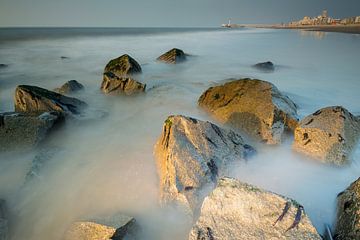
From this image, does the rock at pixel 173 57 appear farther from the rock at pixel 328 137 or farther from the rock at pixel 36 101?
the rock at pixel 328 137

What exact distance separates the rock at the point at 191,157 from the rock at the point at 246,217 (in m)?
0.57

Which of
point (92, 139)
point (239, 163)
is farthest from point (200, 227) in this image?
point (92, 139)

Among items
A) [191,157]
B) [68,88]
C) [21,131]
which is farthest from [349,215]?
[68,88]

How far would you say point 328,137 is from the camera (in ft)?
13.3

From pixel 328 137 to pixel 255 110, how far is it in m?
1.39

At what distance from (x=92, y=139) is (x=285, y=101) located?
4002mm

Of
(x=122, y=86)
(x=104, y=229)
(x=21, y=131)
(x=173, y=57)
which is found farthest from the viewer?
(x=173, y=57)

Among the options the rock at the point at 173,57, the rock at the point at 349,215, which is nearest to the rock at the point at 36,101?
the rock at the point at 349,215

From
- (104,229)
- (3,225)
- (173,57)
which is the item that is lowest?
(3,225)

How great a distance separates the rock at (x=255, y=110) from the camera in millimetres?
4805

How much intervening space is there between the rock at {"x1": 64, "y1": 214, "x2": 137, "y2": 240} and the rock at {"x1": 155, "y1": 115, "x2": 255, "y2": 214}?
626 millimetres

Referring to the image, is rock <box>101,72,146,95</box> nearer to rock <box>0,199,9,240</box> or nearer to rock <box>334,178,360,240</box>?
rock <box>0,199,9,240</box>

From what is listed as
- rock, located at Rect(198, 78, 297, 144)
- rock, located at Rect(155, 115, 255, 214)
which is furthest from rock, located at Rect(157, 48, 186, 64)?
rock, located at Rect(155, 115, 255, 214)

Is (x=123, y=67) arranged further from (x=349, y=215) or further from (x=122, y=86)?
(x=349, y=215)
